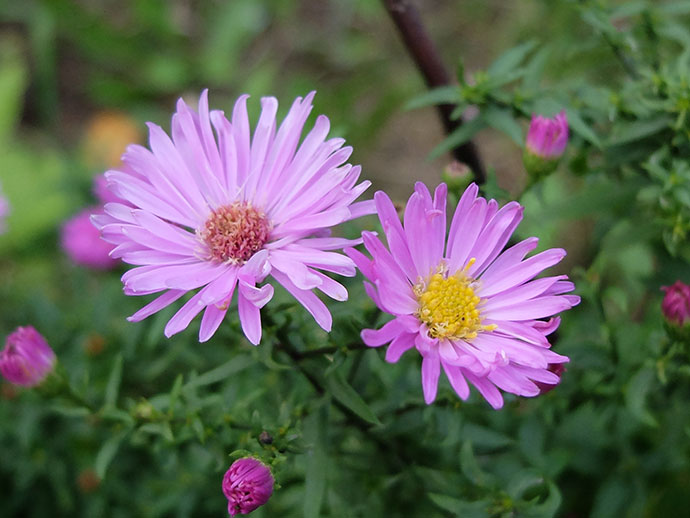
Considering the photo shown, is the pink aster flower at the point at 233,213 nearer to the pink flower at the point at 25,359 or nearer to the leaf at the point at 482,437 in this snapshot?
the pink flower at the point at 25,359

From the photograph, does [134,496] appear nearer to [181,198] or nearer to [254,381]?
[254,381]

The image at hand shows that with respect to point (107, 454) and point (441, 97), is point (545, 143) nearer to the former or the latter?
point (441, 97)

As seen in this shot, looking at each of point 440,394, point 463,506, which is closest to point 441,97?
point 440,394

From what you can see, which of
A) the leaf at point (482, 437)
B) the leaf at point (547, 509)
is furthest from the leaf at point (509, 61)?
the leaf at point (547, 509)

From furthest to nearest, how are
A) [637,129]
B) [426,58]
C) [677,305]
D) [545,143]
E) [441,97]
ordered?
[426,58], [441,97], [637,129], [545,143], [677,305]

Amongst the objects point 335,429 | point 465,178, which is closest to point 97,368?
point 335,429
